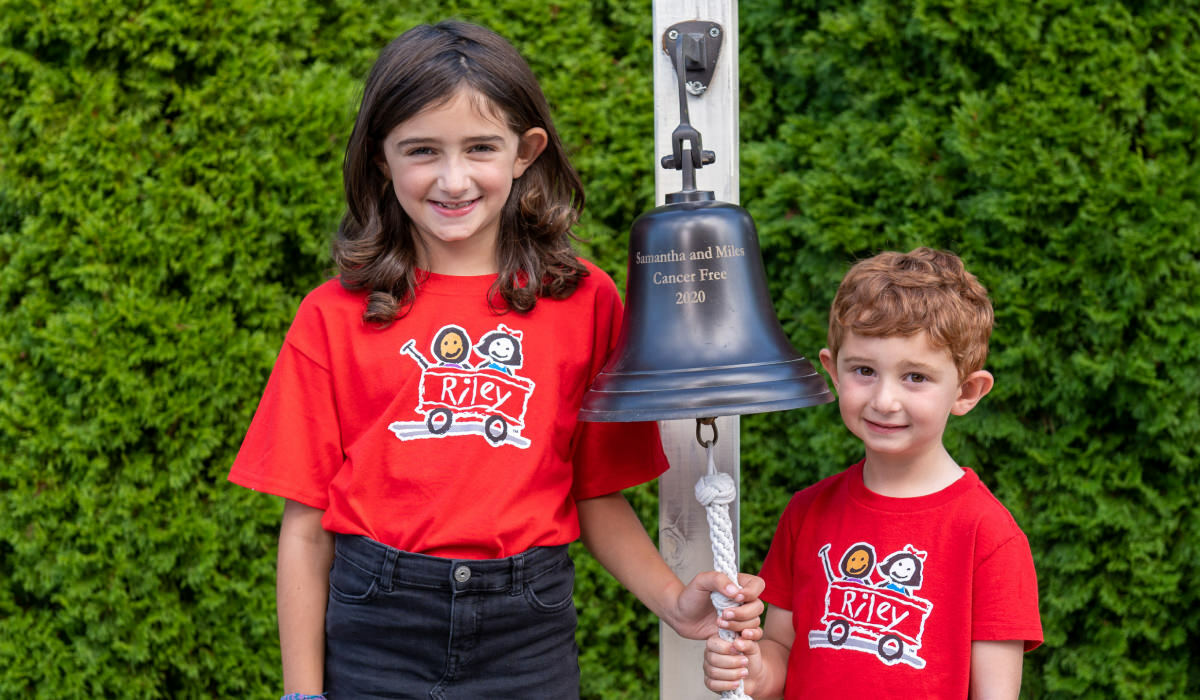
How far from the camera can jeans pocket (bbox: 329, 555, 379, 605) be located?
191 centimetres

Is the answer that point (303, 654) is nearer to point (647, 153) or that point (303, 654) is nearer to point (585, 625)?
point (585, 625)

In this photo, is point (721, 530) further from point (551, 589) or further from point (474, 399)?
point (474, 399)

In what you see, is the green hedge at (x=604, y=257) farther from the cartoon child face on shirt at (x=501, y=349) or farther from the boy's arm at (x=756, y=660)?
the cartoon child face on shirt at (x=501, y=349)

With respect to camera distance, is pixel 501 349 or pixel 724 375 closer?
pixel 724 375

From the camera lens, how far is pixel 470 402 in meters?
1.96

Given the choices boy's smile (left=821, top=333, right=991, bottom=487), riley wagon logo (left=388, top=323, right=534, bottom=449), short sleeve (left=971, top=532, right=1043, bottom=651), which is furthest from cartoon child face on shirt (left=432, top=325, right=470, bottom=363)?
short sleeve (left=971, top=532, right=1043, bottom=651)

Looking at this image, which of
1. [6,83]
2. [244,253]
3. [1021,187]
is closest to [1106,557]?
[1021,187]

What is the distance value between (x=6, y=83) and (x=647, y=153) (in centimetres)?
202

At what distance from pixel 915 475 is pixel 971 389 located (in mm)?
189

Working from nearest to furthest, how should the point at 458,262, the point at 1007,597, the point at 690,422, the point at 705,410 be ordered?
the point at 705,410, the point at 1007,597, the point at 458,262, the point at 690,422

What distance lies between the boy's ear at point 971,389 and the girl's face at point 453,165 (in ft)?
Answer: 3.00

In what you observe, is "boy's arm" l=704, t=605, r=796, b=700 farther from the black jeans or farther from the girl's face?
the girl's face

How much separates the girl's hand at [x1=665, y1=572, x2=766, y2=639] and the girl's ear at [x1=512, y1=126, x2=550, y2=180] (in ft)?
2.86

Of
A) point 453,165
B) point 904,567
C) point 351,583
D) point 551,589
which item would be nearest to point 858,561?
point 904,567
